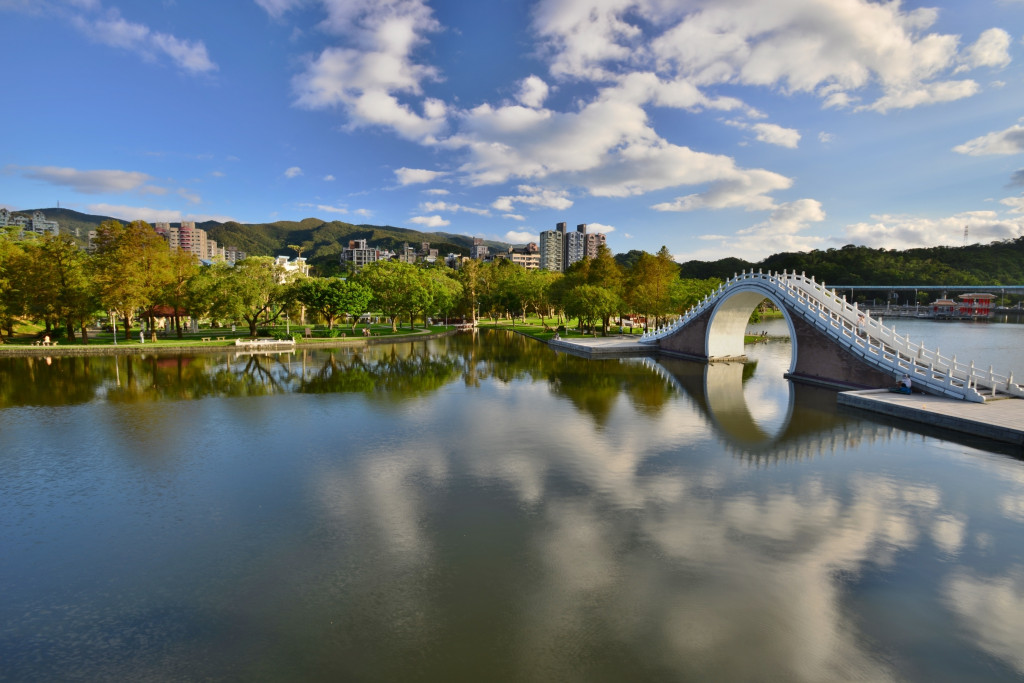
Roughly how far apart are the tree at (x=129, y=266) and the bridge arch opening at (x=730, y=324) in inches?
Answer: 2155

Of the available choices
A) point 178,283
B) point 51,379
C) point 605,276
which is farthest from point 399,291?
point 51,379

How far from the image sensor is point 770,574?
29.9 feet

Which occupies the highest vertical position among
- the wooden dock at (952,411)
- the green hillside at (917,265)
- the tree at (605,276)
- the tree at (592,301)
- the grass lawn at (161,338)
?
the green hillside at (917,265)

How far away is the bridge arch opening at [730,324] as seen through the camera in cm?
3850

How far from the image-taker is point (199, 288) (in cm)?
5225

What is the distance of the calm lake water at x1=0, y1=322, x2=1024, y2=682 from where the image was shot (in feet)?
23.8

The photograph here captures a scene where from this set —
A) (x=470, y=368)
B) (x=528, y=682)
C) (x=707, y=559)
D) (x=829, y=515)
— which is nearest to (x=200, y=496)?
(x=528, y=682)

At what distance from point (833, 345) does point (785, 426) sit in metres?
11.5

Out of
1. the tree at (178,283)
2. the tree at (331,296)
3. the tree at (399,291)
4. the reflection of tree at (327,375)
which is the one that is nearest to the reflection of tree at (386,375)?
the reflection of tree at (327,375)

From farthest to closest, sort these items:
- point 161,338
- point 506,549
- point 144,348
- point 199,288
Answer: point 161,338
point 199,288
point 144,348
point 506,549

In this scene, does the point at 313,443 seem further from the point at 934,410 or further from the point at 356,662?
the point at 934,410

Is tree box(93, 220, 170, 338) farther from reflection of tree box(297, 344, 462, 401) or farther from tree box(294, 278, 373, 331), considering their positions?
reflection of tree box(297, 344, 462, 401)

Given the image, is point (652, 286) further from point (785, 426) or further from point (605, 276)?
point (785, 426)

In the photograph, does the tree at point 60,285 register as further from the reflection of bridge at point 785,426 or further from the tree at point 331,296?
the reflection of bridge at point 785,426
